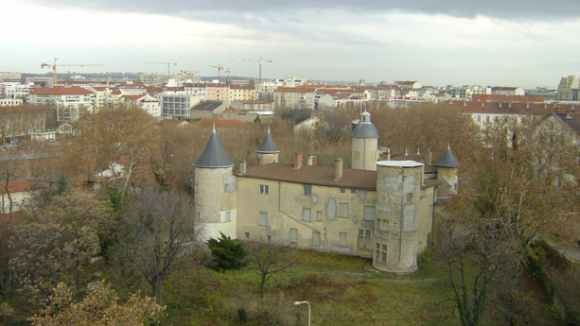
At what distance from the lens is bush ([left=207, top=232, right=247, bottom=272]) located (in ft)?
100

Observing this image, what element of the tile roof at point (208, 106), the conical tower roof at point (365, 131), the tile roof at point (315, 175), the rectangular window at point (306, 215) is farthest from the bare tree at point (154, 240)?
the tile roof at point (208, 106)

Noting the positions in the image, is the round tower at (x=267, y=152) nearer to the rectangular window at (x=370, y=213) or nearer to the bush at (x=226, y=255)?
the bush at (x=226, y=255)

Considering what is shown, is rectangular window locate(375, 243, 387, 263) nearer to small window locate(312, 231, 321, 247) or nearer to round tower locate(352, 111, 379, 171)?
small window locate(312, 231, 321, 247)

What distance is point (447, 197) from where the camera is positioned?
120 ft

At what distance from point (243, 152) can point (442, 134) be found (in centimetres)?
2413

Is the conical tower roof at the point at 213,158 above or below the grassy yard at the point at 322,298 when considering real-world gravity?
above

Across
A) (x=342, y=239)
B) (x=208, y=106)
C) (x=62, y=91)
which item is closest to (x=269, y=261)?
(x=342, y=239)

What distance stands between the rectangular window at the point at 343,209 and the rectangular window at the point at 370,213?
4.63ft

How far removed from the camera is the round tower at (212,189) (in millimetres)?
34969

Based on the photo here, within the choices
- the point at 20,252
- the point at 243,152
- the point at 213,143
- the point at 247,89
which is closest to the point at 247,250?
the point at 213,143

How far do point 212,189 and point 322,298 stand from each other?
1234 centimetres

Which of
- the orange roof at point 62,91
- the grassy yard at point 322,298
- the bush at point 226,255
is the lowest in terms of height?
Answer: the grassy yard at point 322,298

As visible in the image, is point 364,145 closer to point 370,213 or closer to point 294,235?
point 370,213

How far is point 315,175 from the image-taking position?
3456cm
